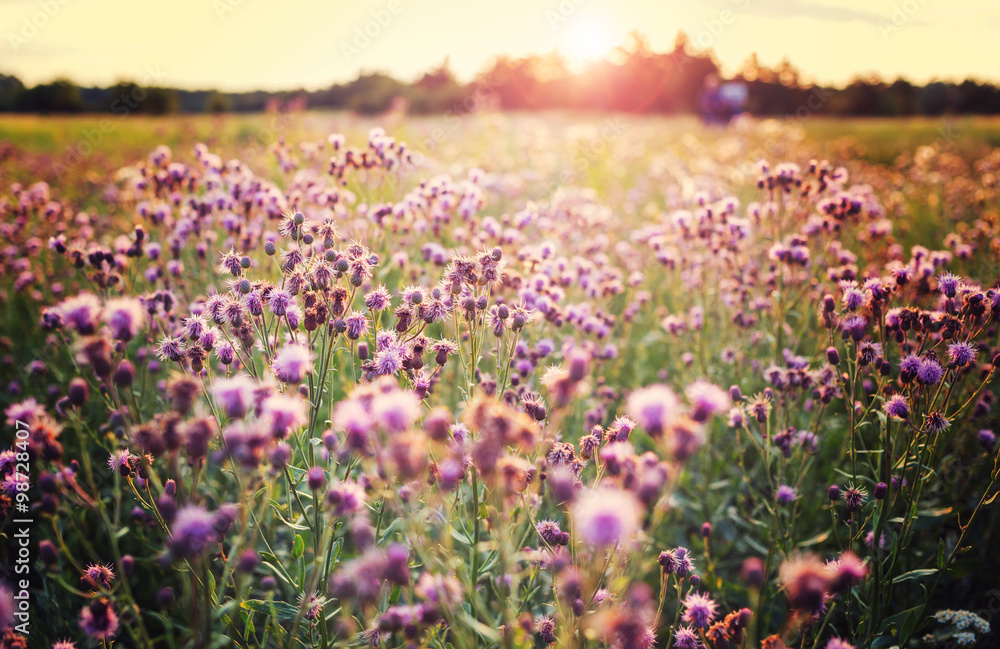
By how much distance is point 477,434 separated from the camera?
1.99m

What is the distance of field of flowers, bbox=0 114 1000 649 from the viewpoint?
5.05 feet

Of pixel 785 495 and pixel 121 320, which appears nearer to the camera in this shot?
pixel 121 320

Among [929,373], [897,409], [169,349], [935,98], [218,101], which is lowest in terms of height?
[897,409]

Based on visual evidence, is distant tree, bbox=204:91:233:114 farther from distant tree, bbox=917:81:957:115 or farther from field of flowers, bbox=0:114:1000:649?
distant tree, bbox=917:81:957:115

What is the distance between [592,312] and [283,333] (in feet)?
7.60

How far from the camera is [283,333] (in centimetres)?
359

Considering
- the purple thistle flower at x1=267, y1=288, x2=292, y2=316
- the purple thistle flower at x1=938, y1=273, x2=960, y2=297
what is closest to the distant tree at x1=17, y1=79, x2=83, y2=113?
the purple thistle flower at x1=267, y1=288, x2=292, y2=316

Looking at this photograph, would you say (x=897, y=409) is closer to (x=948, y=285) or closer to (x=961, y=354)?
(x=961, y=354)

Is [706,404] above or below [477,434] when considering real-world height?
above

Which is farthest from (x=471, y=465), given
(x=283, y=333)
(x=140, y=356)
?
(x=140, y=356)

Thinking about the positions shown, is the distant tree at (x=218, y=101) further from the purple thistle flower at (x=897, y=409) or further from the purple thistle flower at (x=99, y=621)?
the purple thistle flower at (x=897, y=409)

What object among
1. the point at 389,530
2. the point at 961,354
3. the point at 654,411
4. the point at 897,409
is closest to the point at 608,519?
the point at 654,411

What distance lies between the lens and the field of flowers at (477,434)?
60.6 inches

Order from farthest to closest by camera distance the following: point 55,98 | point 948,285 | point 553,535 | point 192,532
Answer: point 55,98
point 948,285
point 553,535
point 192,532
